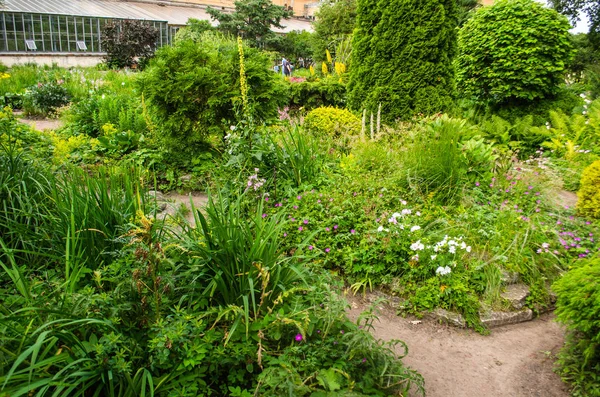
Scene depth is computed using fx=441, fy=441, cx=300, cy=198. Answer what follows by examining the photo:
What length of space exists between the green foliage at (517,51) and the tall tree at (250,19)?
18.5m

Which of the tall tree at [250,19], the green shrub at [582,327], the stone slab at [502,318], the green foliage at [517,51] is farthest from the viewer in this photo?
the tall tree at [250,19]

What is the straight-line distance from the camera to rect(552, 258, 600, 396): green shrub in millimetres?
2629

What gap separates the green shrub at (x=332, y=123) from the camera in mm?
7027

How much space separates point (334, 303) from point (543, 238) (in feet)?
8.89

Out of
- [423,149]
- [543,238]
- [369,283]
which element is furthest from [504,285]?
[423,149]

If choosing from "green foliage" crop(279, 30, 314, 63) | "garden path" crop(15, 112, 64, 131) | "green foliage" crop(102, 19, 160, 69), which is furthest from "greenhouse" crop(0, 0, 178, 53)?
"garden path" crop(15, 112, 64, 131)

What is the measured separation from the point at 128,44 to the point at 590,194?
19.9 m

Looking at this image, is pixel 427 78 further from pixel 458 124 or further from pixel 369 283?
pixel 369 283

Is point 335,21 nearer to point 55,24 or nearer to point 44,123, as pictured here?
point 55,24

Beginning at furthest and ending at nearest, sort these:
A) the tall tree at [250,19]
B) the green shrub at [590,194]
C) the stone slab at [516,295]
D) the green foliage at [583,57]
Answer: the tall tree at [250,19]
the green foliage at [583,57]
the green shrub at [590,194]
the stone slab at [516,295]

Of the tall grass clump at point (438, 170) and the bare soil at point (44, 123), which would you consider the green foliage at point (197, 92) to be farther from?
the bare soil at point (44, 123)

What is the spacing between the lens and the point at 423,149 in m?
5.14

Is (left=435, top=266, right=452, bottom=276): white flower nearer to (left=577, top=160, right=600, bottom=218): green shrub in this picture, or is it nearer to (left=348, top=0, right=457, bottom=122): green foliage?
(left=577, top=160, right=600, bottom=218): green shrub

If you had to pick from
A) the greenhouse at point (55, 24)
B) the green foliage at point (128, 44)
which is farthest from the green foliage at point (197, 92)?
the greenhouse at point (55, 24)
